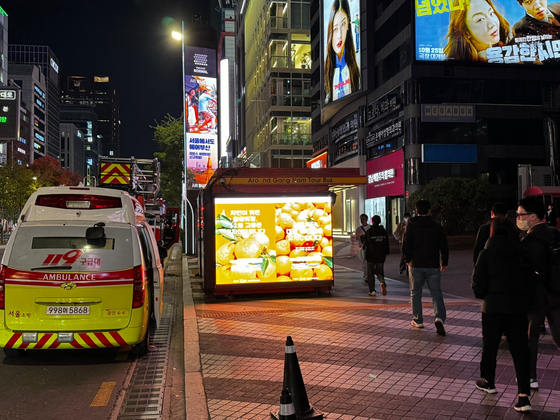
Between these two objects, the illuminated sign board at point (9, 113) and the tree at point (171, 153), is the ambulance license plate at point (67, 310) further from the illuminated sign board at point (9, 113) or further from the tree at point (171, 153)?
the tree at point (171, 153)

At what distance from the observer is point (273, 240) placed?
11.3 meters

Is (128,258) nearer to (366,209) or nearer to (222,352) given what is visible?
(222,352)

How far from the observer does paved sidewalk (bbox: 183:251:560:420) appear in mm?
4793

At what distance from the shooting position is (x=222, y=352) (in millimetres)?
6848

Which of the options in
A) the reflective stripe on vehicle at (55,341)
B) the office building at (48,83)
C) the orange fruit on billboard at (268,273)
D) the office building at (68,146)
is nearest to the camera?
the reflective stripe on vehicle at (55,341)

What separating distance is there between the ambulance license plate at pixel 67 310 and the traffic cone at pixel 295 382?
338cm

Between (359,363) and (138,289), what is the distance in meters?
2.79

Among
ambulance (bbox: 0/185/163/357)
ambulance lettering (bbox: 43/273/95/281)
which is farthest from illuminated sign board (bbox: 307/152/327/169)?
ambulance lettering (bbox: 43/273/95/281)

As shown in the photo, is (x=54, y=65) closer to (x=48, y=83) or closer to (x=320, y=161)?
(x=48, y=83)

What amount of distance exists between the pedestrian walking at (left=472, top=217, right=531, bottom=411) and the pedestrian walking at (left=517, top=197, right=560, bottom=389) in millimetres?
97

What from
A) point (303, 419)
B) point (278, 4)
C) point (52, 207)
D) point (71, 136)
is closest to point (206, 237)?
point (52, 207)

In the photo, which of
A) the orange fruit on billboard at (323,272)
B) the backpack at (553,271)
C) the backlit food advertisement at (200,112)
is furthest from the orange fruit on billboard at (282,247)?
the backlit food advertisement at (200,112)

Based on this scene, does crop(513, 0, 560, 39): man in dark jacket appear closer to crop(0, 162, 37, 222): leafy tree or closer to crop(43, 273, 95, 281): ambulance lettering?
crop(43, 273, 95, 281): ambulance lettering

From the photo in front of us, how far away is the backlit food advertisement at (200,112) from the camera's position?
42.5 metres
